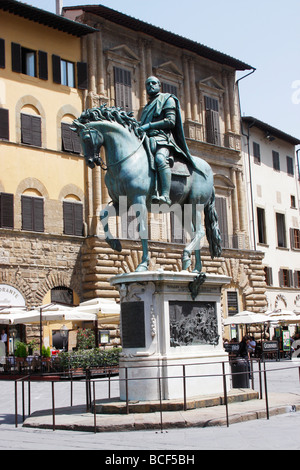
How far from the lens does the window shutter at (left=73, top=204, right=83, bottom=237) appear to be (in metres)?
29.5

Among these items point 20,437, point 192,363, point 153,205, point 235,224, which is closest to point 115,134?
point 153,205

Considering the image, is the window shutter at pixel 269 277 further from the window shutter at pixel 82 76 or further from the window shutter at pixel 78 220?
the window shutter at pixel 82 76

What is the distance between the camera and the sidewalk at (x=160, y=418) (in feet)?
31.9

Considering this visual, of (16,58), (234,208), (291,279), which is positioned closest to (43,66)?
(16,58)

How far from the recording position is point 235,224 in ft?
124

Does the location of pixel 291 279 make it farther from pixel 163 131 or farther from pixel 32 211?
pixel 163 131

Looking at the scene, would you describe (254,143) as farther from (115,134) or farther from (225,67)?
(115,134)

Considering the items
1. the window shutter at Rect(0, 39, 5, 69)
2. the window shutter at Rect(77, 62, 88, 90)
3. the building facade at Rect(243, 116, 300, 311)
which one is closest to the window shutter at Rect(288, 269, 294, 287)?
the building facade at Rect(243, 116, 300, 311)

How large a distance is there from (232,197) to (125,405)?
28253 mm

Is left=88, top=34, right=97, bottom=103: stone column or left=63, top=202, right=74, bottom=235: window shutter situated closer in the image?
left=63, top=202, right=74, bottom=235: window shutter

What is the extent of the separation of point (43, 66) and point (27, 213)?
21.2 ft

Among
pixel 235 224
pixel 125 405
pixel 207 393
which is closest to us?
pixel 125 405

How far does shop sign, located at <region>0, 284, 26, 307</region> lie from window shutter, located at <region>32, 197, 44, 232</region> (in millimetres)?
2636

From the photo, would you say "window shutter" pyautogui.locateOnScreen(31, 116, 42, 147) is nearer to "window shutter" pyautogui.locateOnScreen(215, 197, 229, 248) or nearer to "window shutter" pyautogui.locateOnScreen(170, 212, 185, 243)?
"window shutter" pyautogui.locateOnScreen(170, 212, 185, 243)
